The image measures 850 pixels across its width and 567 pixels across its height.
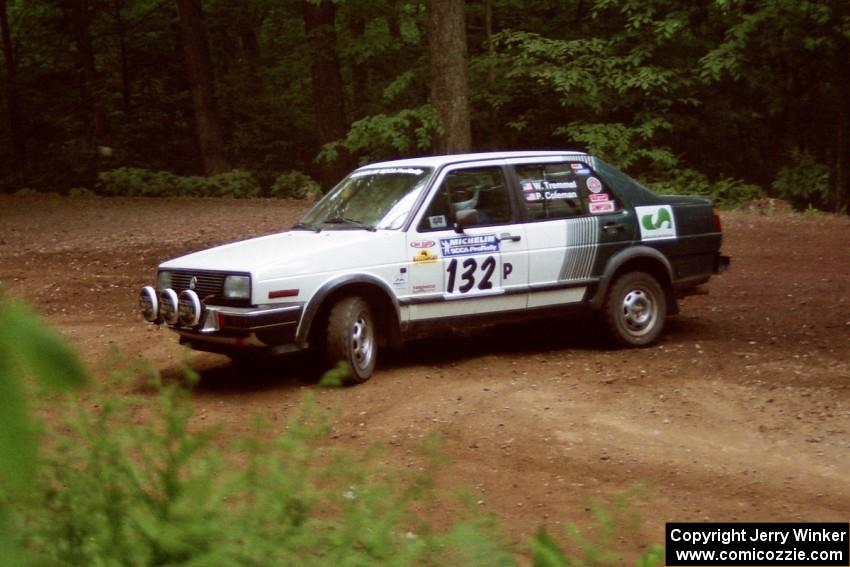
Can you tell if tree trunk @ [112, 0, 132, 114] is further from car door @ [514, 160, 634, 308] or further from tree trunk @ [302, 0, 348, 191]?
car door @ [514, 160, 634, 308]

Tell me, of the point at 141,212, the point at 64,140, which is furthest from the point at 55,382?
the point at 64,140

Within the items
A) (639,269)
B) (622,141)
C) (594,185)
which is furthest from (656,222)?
(622,141)

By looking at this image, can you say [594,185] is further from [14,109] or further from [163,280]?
[14,109]

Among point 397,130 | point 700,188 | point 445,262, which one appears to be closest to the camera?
point 445,262

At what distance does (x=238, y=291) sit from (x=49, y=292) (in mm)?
5405

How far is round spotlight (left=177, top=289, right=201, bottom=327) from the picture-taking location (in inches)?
348

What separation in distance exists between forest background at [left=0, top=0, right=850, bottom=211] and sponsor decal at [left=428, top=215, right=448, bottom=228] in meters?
6.74

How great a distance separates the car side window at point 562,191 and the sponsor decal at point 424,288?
1170 mm

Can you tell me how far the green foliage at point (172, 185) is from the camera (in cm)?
2716

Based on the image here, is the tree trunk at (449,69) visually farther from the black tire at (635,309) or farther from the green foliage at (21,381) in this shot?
the green foliage at (21,381)

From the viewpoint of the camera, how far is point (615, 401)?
8562mm

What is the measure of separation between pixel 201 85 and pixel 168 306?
21.8 metres

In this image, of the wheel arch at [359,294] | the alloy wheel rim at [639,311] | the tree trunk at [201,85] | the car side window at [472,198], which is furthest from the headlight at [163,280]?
the tree trunk at [201,85]

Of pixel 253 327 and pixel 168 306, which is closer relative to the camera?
pixel 253 327
